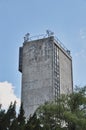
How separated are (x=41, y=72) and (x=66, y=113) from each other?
118 ft

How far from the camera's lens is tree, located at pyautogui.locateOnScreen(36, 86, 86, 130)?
36159mm

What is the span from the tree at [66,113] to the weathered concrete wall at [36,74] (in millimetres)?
30514

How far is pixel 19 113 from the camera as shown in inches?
1189

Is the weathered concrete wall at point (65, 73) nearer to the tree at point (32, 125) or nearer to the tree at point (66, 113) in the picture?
the tree at point (66, 113)

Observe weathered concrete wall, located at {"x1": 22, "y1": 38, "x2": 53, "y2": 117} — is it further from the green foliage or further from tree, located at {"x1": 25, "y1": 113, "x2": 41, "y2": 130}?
tree, located at {"x1": 25, "y1": 113, "x2": 41, "y2": 130}

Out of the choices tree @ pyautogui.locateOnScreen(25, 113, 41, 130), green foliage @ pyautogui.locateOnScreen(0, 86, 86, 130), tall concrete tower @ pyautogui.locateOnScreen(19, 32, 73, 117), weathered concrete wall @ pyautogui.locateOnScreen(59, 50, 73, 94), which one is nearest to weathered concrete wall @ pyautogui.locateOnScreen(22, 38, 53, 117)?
tall concrete tower @ pyautogui.locateOnScreen(19, 32, 73, 117)

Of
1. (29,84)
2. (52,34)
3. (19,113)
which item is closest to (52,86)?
(29,84)

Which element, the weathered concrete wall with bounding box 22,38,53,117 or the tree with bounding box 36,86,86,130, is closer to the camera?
the tree with bounding box 36,86,86,130

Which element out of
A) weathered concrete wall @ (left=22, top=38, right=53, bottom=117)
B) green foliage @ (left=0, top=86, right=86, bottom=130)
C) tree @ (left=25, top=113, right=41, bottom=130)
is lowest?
tree @ (left=25, top=113, right=41, bottom=130)

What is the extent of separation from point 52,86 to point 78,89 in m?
30.2

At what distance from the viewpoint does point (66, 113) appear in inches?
1433

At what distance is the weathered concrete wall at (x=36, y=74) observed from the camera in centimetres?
7044

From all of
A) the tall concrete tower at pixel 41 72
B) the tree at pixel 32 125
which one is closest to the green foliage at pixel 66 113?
the tree at pixel 32 125

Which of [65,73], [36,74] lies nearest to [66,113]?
[36,74]
